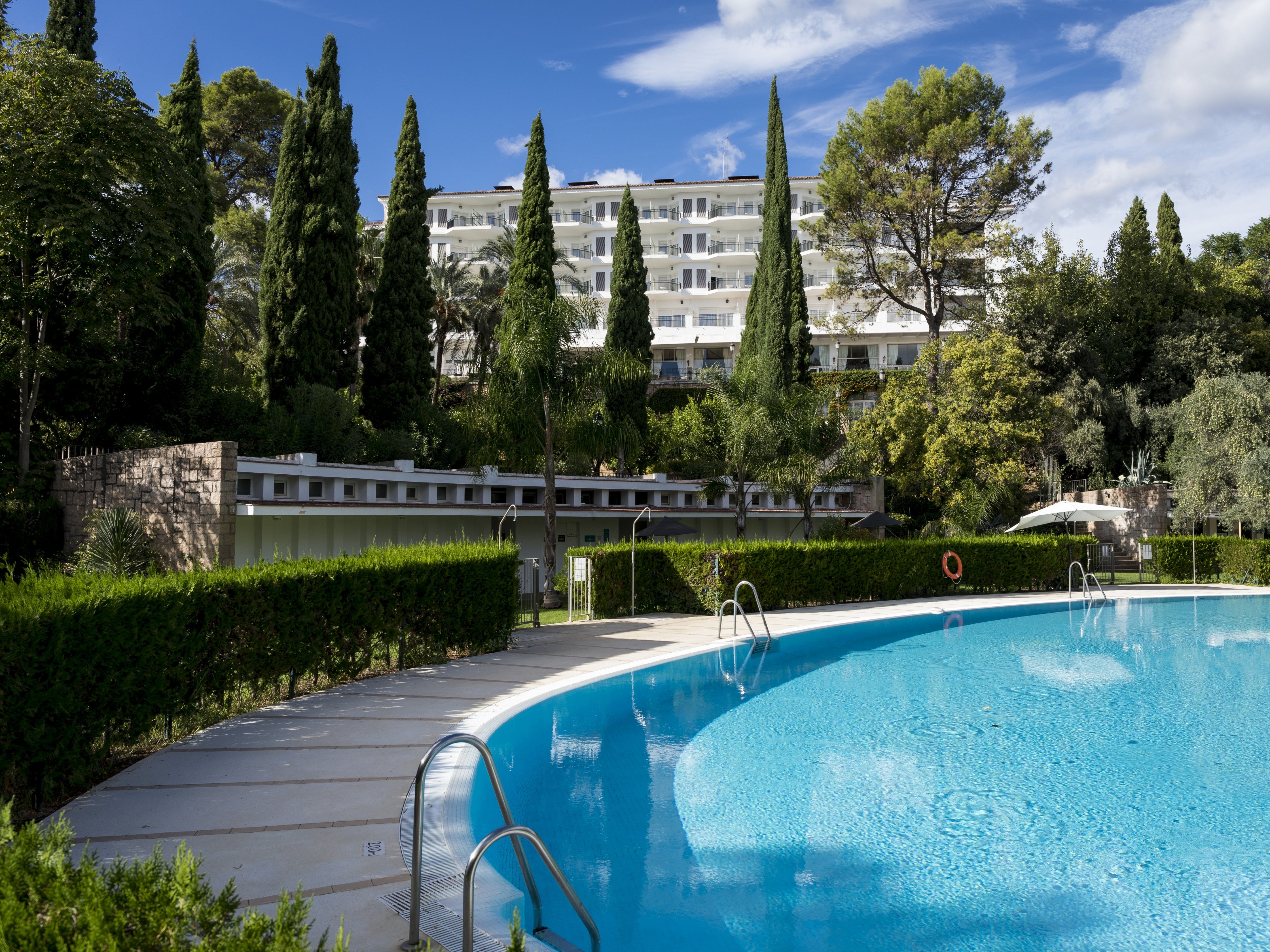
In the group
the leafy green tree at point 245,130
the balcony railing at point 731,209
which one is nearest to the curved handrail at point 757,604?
the leafy green tree at point 245,130

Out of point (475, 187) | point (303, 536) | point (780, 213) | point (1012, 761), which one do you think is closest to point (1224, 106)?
point (780, 213)

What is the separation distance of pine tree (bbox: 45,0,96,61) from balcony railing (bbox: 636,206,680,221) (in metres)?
39.8

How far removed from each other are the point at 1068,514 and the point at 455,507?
769 inches

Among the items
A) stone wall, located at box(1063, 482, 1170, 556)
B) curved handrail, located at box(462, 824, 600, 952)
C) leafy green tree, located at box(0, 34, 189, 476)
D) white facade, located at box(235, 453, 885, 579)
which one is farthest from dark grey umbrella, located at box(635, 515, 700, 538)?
stone wall, located at box(1063, 482, 1170, 556)

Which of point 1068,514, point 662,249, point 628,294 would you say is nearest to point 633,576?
point 1068,514

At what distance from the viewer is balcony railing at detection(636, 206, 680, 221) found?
190ft

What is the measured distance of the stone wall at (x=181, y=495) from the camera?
1432cm

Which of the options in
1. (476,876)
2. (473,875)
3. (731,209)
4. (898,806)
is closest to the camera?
(473,875)

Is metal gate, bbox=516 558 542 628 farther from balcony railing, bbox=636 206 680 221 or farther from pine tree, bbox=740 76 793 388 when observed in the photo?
balcony railing, bbox=636 206 680 221

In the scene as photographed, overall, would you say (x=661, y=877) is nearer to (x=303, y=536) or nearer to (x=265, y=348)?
(x=303, y=536)

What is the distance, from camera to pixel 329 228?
86.9 feet

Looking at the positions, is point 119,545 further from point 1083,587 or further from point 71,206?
point 1083,587

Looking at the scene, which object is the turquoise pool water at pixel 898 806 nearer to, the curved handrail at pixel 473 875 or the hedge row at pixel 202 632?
the curved handrail at pixel 473 875

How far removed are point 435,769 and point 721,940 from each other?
3.15m
